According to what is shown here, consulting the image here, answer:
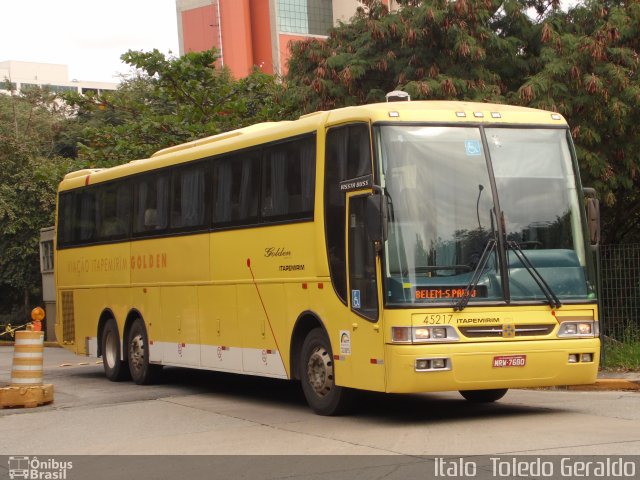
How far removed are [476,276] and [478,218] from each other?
650 mm

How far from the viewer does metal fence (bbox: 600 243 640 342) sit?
18.9 m

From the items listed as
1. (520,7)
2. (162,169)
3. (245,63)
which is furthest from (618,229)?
(245,63)

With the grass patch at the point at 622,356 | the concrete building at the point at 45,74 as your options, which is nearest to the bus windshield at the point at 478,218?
the grass patch at the point at 622,356

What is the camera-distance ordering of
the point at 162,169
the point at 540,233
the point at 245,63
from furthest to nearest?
1. the point at 245,63
2. the point at 162,169
3. the point at 540,233

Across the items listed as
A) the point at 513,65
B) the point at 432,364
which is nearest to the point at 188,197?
the point at 432,364

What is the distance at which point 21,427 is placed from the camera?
13.7 metres

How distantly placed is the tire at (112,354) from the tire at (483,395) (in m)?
7.39

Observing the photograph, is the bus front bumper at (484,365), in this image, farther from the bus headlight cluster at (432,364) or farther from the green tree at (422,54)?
the green tree at (422,54)

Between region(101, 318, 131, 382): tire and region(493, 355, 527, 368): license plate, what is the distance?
30.6ft

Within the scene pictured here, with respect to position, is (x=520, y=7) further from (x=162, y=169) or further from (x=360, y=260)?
(x=360, y=260)

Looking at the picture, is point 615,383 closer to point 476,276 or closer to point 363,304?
point 476,276

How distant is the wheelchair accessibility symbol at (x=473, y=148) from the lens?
1265cm
